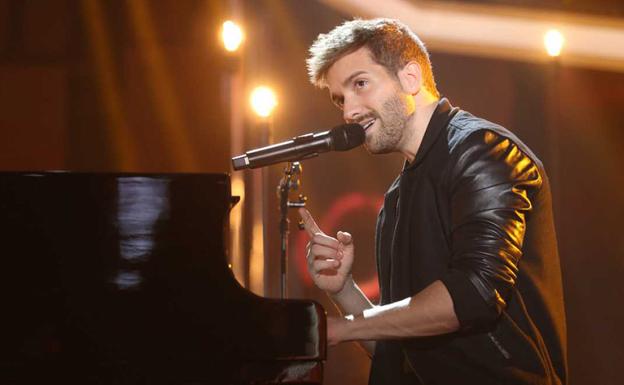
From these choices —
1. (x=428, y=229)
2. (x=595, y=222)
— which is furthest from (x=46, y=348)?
(x=595, y=222)

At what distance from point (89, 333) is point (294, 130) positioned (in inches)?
140

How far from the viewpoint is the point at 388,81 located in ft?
7.52

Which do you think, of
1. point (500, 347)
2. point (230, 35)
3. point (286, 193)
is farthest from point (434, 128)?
point (230, 35)

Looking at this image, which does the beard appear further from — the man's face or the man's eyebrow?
the man's eyebrow

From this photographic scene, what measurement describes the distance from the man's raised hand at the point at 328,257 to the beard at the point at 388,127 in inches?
11.3

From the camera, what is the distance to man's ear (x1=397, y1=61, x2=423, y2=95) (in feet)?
7.64

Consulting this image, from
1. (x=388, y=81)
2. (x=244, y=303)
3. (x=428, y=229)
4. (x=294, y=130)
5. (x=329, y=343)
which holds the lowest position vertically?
(x=329, y=343)

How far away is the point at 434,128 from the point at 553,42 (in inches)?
126

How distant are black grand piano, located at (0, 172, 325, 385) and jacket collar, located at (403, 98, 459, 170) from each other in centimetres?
72

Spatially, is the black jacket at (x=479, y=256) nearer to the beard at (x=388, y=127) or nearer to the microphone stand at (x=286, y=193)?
the beard at (x=388, y=127)

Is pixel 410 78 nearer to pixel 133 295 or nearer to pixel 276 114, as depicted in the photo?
pixel 133 295

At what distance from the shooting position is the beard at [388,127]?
7.41ft

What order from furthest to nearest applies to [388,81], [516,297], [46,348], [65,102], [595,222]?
[595,222]
[65,102]
[388,81]
[516,297]
[46,348]

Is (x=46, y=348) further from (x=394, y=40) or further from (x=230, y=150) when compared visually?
(x=230, y=150)
